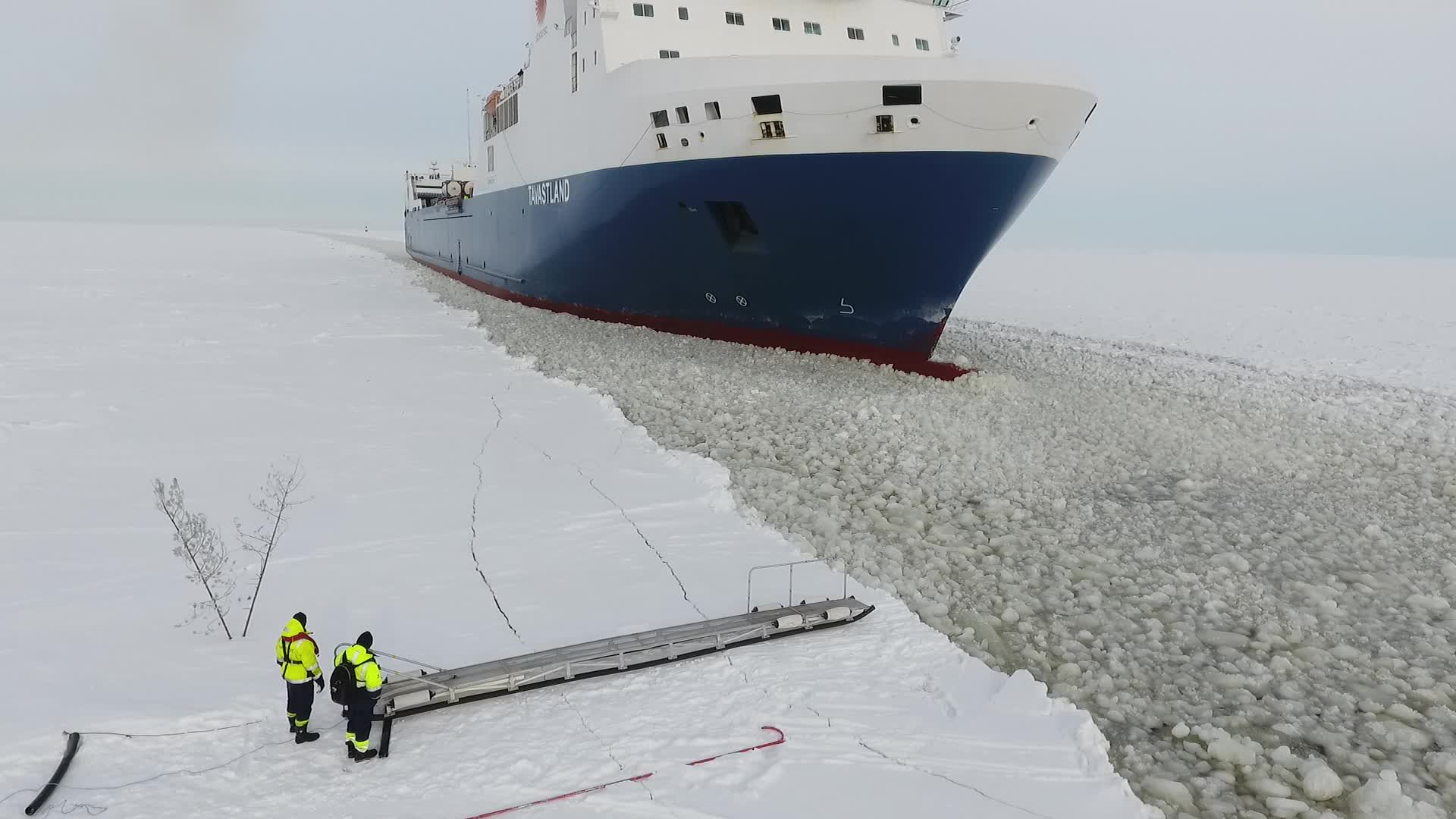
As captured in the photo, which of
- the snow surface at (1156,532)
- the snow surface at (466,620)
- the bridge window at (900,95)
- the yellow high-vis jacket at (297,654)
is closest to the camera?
the snow surface at (466,620)

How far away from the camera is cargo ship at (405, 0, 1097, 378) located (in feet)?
33.8

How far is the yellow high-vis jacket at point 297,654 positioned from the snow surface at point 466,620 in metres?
0.39

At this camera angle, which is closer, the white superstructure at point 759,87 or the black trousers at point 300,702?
the black trousers at point 300,702

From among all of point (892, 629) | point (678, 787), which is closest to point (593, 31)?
point (892, 629)

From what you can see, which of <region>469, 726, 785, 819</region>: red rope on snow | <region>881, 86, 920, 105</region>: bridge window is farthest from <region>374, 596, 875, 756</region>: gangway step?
<region>881, 86, 920, 105</region>: bridge window

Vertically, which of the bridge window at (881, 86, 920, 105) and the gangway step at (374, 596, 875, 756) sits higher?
the bridge window at (881, 86, 920, 105)

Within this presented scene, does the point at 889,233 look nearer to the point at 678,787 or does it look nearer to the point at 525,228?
the point at 678,787

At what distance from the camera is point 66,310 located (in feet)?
57.0

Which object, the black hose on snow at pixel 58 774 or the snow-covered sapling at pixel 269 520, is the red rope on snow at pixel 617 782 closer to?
the black hose on snow at pixel 58 774

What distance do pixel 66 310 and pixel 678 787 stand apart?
20829mm

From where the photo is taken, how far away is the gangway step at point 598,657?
157 inches

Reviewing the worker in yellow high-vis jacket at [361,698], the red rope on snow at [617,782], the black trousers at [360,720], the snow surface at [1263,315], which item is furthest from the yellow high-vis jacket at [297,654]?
the snow surface at [1263,315]

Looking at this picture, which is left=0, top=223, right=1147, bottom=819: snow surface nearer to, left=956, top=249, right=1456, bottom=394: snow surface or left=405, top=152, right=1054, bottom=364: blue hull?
left=405, top=152, right=1054, bottom=364: blue hull

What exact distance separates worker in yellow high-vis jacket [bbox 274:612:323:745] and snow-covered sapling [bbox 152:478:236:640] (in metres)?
1.06
